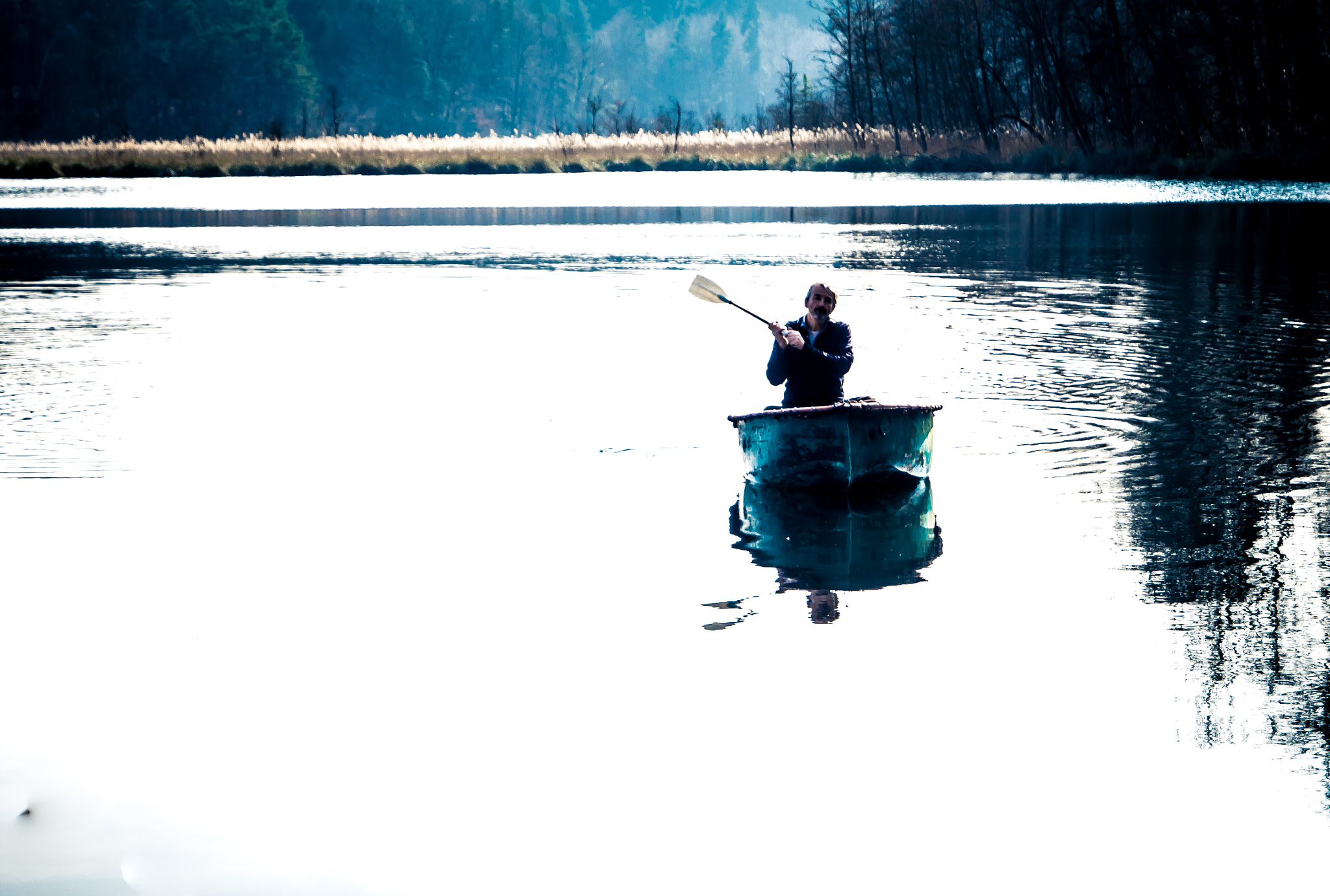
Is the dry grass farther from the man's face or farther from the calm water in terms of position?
the man's face

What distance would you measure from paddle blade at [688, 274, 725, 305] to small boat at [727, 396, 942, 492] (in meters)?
→ 2.10

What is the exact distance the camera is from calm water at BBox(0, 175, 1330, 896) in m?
A: 4.90

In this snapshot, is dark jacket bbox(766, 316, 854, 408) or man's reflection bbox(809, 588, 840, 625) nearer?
man's reflection bbox(809, 588, 840, 625)

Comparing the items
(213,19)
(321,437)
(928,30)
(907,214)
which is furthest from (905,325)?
(213,19)

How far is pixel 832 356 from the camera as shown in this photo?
370 inches

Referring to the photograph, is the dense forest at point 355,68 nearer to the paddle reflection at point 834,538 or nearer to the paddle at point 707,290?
the paddle at point 707,290

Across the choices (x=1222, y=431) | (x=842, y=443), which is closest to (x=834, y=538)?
(x=842, y=443)

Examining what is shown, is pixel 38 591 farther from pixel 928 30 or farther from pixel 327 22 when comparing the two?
pixel 327 22

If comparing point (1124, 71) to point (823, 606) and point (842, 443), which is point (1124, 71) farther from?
point (823, 606)

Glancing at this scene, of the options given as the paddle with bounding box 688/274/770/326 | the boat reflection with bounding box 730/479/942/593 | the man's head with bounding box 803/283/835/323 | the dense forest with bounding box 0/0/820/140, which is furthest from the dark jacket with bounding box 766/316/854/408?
the dense forest with bounding box 0/0/820/140

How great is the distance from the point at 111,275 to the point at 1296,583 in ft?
73.2

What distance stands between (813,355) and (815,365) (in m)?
0.08

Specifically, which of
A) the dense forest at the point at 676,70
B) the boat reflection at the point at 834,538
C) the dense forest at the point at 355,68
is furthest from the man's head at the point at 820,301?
the dense forest at the point at 355,68

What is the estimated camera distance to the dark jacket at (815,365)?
9.39 meters
